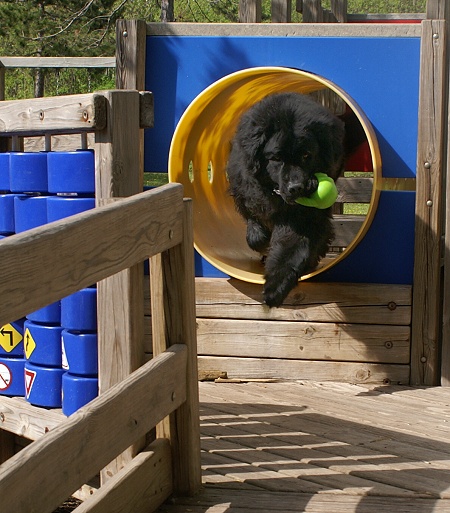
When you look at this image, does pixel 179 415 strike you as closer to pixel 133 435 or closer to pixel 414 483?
pixel 133 435

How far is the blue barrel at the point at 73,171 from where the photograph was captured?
344 centimetres

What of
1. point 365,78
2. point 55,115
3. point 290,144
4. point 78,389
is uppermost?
point 365,78

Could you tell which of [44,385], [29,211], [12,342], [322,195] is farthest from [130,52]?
[44,385]

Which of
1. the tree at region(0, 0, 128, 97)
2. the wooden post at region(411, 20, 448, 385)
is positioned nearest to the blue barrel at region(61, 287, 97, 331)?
the wooden post at region(411, 20, 448, 385)

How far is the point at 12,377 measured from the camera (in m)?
3.98

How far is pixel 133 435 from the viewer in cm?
292

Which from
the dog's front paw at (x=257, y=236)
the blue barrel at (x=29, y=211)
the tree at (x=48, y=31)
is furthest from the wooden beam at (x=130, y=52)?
the tree at (x=48, y=31)

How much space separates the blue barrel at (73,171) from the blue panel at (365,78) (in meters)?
2.08

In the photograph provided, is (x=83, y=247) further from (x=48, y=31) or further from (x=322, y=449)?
(x=48, y=31)

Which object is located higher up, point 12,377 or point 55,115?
point 55,115

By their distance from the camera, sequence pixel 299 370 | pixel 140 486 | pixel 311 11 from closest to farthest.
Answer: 1. pixel 140 486
2. pixel 299 370
3. pixel 311 11

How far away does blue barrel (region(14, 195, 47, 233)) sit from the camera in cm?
363

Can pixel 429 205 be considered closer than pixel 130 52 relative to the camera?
Yes

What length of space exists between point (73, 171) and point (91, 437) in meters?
1.28
